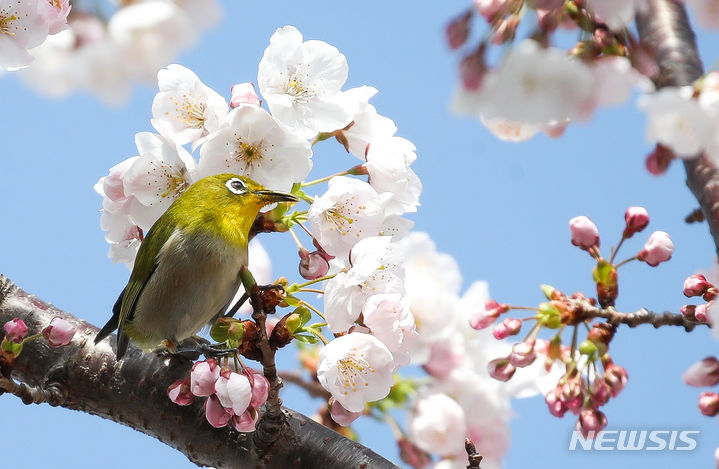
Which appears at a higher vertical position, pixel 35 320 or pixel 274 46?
pixel 274 46

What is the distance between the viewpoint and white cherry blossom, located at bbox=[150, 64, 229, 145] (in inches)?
95.6

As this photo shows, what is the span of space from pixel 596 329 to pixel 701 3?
90cm

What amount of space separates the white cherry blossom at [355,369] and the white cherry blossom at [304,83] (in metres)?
0.62

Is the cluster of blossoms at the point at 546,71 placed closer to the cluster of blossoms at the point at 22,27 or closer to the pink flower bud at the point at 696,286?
the pink flower bud at the point at 696,286

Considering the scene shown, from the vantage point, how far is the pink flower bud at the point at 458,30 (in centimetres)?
157

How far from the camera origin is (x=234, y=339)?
6.72ft

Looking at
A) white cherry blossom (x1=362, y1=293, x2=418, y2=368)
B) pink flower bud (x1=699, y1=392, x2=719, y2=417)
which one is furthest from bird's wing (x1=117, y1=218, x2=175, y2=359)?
pink flower bud (x1=699, y1=392, x2=719, y2=417)

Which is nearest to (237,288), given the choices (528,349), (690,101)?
(528,349)

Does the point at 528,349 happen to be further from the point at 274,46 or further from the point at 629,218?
the point at 274,46

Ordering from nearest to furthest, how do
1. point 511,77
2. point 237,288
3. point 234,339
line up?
1. point 511,77
2. point 234,339
3. point 237,288

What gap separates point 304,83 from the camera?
8.14ft

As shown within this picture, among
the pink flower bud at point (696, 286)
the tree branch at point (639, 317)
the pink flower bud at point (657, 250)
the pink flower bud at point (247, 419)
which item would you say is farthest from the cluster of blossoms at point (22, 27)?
the pink flower bud at point (696, 286)

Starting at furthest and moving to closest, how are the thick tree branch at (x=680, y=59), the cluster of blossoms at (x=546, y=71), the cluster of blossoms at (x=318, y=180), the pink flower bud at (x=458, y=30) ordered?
the cluster of blossoms at (x=318, y=180)
the thick tree branch at (x=680, y=59)
the pink flower bud at (x=458, y=30)
the cluster of blossoms at (x=546, y=71)

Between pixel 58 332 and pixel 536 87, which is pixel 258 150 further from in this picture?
pixel 536 87
